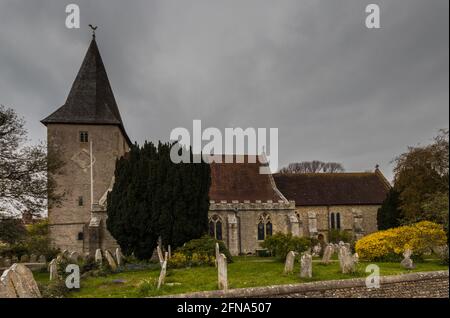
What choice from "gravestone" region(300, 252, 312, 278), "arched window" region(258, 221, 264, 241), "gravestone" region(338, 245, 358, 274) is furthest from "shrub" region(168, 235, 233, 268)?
"arched window" region(258, 221, 264, 241)

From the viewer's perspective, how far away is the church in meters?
23.5

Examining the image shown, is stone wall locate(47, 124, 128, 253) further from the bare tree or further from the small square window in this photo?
the bare tree

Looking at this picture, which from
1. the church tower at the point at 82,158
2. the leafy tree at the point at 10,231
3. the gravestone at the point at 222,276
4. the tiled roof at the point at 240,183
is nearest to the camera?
the gravestone at the point at 222,276

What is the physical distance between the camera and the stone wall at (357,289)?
9023mm

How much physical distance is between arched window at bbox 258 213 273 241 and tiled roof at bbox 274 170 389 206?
400cm

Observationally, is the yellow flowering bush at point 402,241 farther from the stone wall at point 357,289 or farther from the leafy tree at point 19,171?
the leafy tree at point 19,171

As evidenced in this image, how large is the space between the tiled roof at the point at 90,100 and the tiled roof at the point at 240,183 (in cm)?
786

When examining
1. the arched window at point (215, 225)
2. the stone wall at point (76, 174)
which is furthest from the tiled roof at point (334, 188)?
the stone wall at point (76, 174)

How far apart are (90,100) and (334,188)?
20.1 metres

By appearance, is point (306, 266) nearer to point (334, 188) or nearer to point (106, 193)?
point (106, 193)
